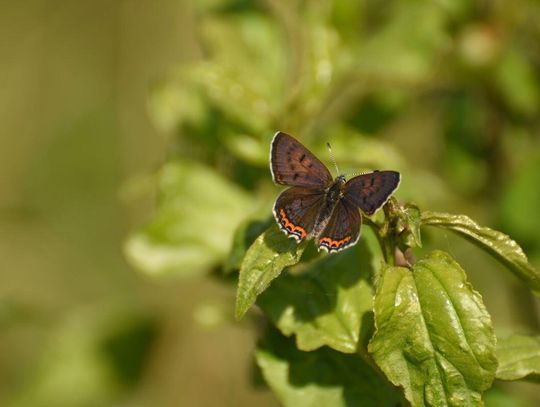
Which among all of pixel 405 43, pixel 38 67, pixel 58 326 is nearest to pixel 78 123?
pixel 38 67

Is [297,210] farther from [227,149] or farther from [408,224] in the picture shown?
[227,149]

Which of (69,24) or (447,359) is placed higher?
(69,24)

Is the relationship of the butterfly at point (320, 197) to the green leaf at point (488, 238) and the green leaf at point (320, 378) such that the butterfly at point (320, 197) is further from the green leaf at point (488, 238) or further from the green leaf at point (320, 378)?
the green leaf at point (320, 378)

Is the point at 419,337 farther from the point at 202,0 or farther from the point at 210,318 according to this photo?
the point at 202,0

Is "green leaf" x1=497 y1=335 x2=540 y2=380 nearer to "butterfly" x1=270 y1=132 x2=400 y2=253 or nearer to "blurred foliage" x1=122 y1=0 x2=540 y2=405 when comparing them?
"blurred foliage" x1=122 y1=0 x2=540 y2=405

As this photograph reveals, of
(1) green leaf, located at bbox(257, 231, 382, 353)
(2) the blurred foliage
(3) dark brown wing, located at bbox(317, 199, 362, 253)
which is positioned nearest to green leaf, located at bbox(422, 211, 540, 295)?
(2) the blurred foliage
